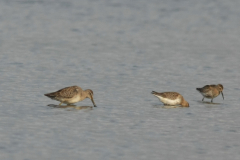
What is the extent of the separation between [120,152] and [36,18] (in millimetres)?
29778

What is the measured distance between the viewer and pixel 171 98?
749 inches

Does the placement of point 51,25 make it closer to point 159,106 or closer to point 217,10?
point 217,10

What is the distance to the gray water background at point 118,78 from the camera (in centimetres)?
1370

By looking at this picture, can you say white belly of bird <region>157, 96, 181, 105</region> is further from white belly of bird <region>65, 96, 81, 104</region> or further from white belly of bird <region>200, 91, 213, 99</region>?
white belly of bird <region>65, 96, 81, 104</region>

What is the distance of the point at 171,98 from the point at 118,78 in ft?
14.3

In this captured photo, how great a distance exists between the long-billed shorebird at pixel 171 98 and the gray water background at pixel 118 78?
0.28 metres

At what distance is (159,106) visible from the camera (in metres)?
18.9

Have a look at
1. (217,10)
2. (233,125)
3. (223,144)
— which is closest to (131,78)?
(233,125)

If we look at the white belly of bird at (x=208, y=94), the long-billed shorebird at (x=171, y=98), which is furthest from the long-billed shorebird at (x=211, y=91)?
the long-billed shorebird at (x=171, y=98)

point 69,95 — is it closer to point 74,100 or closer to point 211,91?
point 74,100

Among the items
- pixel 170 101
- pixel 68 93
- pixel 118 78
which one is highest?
pixel 118 78

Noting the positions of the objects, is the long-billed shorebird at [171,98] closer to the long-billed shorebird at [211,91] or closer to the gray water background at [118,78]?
the gray water background at [118,78]

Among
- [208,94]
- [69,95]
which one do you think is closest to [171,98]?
[208,94]

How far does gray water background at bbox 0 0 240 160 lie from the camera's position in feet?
44.9
